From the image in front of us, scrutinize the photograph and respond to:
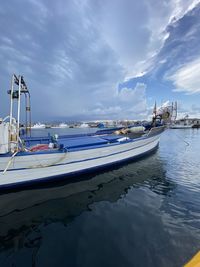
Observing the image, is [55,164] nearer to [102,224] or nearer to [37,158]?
[37,158]

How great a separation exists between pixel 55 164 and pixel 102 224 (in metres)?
3.63

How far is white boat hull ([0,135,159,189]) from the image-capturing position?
645 cm

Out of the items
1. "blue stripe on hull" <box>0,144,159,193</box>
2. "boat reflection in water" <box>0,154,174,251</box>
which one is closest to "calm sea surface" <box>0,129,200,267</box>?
"boat reflection in water" <box>0,154,174,251</box>

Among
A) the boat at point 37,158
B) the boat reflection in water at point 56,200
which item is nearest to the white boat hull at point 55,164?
the boat at point 37,158

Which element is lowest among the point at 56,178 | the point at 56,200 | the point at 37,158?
the point at 56,200

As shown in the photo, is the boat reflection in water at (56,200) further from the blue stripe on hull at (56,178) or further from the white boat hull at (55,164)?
the white boat hull at (55,164)

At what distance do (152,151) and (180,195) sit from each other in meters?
9.42

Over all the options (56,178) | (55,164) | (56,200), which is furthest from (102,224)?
(56,178)

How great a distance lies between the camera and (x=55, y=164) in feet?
24.1

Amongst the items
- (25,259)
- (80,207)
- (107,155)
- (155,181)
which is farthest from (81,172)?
(25,259)

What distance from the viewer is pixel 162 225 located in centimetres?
447

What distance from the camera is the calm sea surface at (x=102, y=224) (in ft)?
11.3

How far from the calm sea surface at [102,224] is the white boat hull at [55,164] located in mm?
534

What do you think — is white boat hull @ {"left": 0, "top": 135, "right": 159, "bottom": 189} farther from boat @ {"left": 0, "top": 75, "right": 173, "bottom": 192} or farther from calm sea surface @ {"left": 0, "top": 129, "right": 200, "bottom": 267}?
calm sea surface @ {"left": 0, "top": 129, "right": 200, "bottom": 267}
